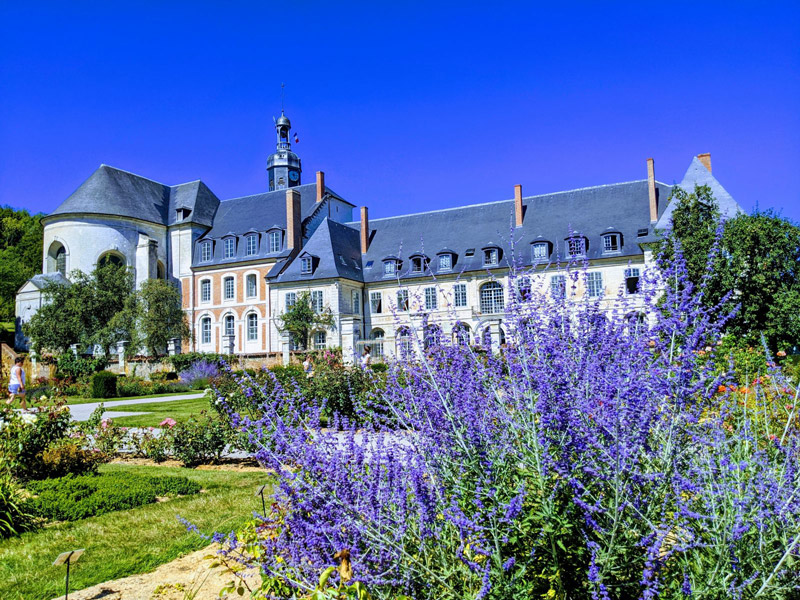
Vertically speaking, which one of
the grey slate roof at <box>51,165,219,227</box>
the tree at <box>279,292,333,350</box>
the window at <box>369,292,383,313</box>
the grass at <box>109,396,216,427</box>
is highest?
the grey slate roof at <box>51,165,219,227</box>

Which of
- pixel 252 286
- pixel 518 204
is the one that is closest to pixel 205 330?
pixel 252 286

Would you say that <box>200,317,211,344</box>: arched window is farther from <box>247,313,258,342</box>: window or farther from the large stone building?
<box>247,313,258,342</box>: window

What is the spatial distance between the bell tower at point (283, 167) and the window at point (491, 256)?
19757mm

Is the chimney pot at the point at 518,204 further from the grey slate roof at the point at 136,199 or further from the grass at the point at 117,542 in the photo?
the grass at the point at 117,542

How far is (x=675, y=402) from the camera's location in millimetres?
2301

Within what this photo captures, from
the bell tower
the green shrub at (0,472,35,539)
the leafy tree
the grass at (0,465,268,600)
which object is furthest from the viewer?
the bell tower

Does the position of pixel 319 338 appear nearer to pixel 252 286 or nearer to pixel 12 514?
pixel 252 286

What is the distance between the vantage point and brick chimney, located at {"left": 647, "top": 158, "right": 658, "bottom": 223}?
96.8 feet

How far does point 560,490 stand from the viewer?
7.23 ft

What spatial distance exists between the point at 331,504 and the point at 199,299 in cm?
3803

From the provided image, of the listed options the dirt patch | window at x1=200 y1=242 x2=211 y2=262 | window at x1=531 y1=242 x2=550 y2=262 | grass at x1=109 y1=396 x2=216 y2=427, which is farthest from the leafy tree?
window at x1=200 y1=242 x2=211 y2=262

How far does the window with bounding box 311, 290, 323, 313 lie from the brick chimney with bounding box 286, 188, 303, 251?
4.32 meters

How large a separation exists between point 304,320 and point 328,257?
12.9 feet

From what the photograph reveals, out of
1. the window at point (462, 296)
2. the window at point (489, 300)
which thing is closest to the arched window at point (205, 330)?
the window at point (462, 296)
